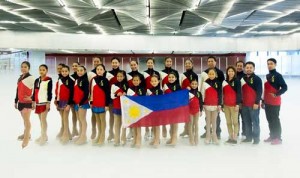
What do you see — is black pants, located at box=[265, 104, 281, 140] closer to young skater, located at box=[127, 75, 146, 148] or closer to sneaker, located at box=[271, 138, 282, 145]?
sneaker, located at box=[271, 138, 282, 145]

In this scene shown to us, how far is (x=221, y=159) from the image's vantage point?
473 centimetres

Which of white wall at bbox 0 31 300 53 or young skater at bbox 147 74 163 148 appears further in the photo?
white wall at bbox 0 31 300 53

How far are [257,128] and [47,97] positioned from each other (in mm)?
3842

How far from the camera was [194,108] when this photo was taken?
566cm

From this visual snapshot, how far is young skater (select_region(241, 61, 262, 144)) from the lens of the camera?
5.61 metres

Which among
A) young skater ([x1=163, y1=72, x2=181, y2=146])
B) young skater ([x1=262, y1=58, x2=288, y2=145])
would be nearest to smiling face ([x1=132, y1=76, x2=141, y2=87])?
young skater ([x1=163, y1=72, x2=181, y2=146])

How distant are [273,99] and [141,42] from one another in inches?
996

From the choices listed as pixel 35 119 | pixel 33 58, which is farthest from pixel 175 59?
pixel 35 119

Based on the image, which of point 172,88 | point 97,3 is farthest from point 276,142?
point 97,3

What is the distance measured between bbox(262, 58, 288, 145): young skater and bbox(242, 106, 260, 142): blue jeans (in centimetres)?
27

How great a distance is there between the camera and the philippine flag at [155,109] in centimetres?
550

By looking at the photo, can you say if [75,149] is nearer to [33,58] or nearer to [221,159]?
[221,159]

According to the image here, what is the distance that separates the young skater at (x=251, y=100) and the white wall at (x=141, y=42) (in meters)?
24.8

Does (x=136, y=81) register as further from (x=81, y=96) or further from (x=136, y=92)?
(x=81, y=96)
